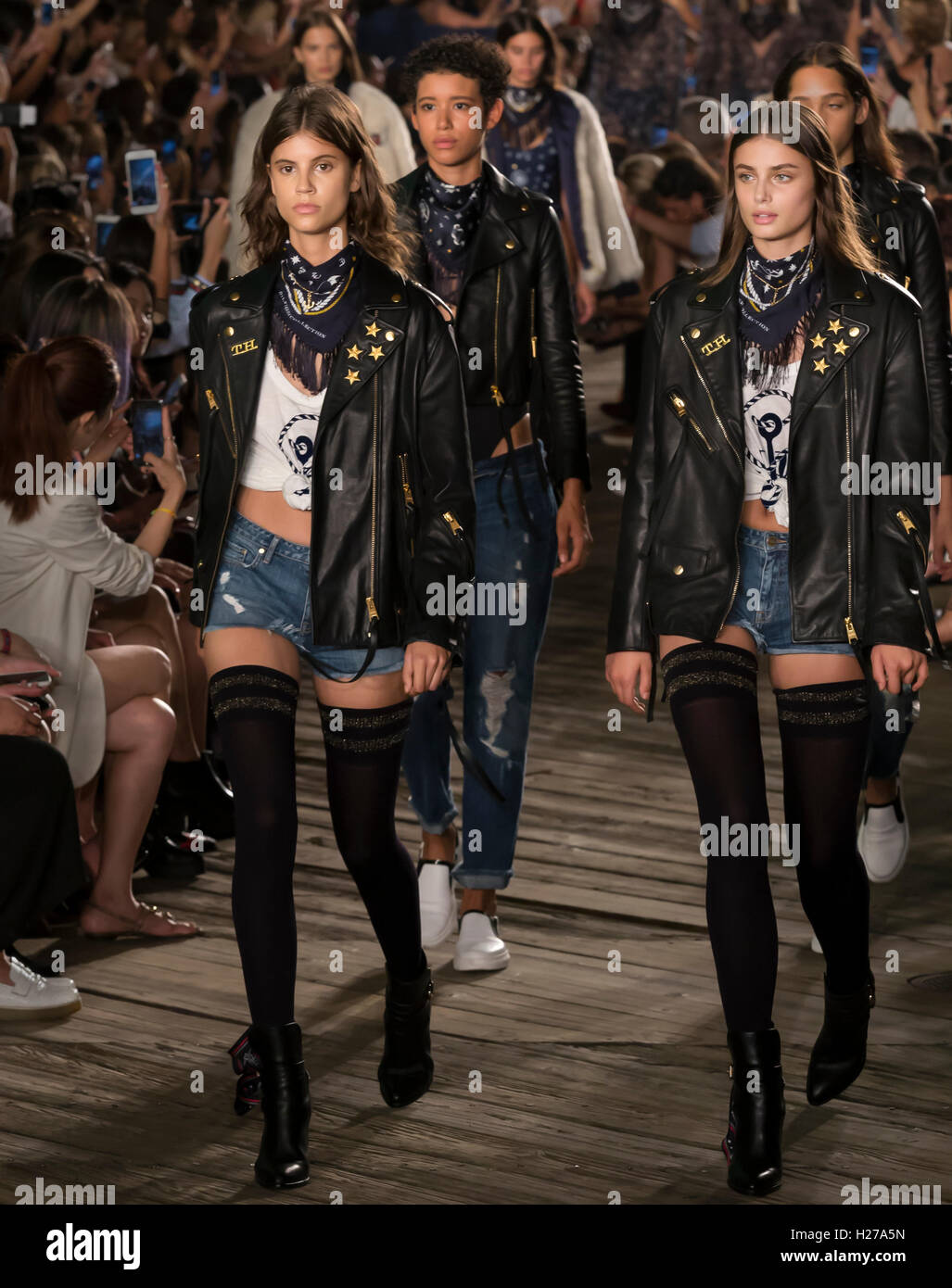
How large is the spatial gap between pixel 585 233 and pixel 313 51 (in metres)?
1.30

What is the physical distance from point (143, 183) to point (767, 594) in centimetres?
425

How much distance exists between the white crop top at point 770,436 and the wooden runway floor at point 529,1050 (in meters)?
1.15

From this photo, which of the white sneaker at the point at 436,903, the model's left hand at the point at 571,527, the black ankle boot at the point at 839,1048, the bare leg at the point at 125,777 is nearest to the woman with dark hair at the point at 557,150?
the model's left hand at the point at 571,527

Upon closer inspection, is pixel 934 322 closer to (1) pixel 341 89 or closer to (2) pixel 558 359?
(2) pixel 558 359

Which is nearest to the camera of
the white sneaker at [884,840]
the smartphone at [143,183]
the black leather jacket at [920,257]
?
the black leather jacket at [920,257]

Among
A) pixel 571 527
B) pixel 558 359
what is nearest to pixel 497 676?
pixel 571 527

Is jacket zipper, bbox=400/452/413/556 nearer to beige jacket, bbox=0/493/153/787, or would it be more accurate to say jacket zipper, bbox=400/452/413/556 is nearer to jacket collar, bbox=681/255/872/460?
jacket collar, bbox=681/255/872/460

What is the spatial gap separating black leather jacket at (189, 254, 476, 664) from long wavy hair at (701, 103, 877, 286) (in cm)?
53

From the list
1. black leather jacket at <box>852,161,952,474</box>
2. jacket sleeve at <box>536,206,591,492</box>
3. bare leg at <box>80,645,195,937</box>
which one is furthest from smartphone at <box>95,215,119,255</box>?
black leather jacket at <box>852,161,952,474</box>

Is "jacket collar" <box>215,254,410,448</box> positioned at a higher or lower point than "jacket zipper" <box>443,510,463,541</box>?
higher

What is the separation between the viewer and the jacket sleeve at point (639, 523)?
3.58m

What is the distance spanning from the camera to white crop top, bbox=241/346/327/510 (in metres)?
3.53

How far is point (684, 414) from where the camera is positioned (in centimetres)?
351

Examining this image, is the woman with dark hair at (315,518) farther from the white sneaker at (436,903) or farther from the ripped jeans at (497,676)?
the white sneaker at (436,903)
